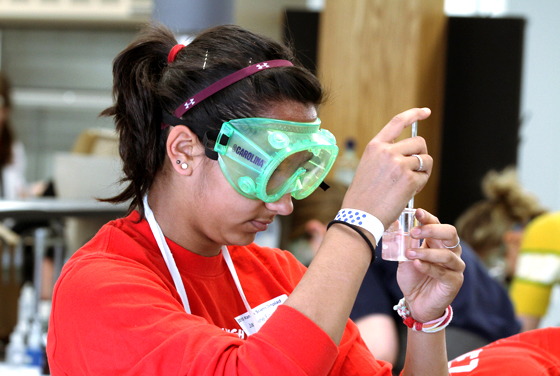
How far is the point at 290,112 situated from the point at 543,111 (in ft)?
17.5

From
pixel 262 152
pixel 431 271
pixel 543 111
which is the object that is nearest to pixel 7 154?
pixel 262 152

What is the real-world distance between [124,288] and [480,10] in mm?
5799

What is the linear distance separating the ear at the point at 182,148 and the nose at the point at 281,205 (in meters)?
0.16

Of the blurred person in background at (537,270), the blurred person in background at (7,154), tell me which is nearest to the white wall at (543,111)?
the blurred person in background at (537,270)

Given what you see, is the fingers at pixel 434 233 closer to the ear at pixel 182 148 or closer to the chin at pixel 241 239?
the chin at pixel 241 239

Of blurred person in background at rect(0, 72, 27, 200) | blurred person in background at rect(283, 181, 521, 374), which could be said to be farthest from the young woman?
blurred person in background at rect(0, 72, 27, 200)

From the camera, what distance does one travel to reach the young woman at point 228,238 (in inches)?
33.4

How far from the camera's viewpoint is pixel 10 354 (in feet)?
7.59

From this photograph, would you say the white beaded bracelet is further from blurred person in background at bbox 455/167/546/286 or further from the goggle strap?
blurred person in background at bbox 455/167/546/286

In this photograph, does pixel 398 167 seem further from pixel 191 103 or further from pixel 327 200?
pixel 327 200

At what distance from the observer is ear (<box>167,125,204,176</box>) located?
105 centimetres

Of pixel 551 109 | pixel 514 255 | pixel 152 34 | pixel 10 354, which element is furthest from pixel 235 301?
pixel 551 109

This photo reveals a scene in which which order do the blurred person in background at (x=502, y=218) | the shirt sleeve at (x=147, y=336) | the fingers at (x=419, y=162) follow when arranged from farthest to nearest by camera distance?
the blurred person in background at (x=502, y=218), the fingers at (x=419, y=162), the shirt sleeve at (x=147, y=336)

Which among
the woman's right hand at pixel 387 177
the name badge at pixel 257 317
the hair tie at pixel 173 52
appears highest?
the hair tie at pixel 173 52
